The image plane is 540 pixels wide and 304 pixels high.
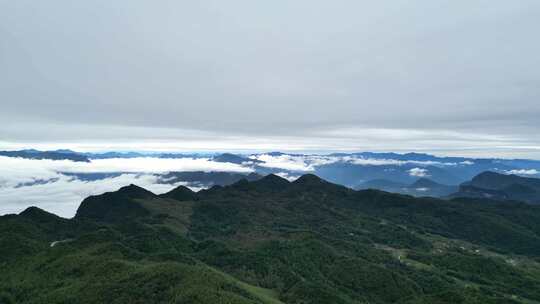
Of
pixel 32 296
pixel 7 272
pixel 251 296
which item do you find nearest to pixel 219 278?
pixel 251 296

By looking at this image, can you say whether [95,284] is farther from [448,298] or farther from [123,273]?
[448,298]

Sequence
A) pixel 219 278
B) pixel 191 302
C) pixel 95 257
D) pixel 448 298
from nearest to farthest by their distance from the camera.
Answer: pixel 191 302, pixel 448 298, pixel 219 278, pixel 95 257

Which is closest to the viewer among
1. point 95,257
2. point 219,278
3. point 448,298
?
point 448,298

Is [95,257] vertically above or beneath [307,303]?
above

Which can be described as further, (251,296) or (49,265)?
(49,265)

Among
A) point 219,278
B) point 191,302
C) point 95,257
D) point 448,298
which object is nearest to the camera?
point 191,302

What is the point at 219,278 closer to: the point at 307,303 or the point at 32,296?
the point at 307,303

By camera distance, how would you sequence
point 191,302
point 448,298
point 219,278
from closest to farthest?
point 191,302
point 448,298
point 219,278

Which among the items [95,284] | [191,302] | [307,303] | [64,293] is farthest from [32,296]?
[307,303]

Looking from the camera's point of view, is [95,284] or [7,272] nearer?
[95,284]
